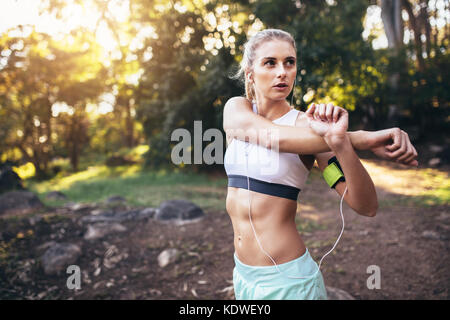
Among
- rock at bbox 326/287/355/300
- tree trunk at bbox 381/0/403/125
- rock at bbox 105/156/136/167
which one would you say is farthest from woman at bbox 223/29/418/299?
rock at bbox 105/156/136/167

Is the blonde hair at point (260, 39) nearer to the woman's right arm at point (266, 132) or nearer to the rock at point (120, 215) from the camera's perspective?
the woman's right arm at point (266, 132)

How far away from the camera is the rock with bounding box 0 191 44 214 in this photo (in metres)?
7.01

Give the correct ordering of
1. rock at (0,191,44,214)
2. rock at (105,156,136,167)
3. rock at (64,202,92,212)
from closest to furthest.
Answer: rock at (0,191,44,214) → rock at (64,202,92,212) → rock at (105,156,136,167)

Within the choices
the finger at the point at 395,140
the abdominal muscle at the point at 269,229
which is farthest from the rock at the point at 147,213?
the finger at the point at 395,140

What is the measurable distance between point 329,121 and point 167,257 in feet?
13.9

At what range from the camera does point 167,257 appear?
4.99 meters

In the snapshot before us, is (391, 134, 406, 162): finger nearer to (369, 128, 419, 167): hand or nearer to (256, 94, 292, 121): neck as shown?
(369, 128, 419, 167): hand

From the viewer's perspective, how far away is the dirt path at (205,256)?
4.18 meters

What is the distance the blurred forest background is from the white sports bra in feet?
25.0

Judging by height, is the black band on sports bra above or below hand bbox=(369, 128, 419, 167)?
below

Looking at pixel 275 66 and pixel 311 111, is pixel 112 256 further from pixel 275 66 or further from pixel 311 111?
pixel 311 111

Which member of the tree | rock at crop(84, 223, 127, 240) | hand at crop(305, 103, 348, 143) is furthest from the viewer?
the tree
